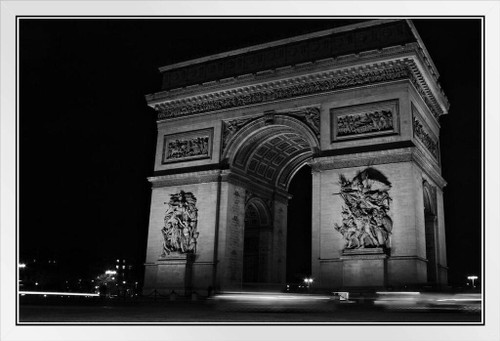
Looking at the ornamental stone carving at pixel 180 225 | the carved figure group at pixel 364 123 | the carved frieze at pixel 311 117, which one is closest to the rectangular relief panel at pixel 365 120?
the carved figure group at pixel 364 123

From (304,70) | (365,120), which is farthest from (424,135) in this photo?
(304,70)

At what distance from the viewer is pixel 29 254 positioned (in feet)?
177

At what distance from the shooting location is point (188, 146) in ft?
94.8

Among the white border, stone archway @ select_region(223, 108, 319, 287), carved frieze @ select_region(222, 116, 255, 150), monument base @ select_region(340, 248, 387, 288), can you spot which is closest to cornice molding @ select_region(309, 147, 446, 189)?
stone archway @ select_region(223, 108, 319, 287)

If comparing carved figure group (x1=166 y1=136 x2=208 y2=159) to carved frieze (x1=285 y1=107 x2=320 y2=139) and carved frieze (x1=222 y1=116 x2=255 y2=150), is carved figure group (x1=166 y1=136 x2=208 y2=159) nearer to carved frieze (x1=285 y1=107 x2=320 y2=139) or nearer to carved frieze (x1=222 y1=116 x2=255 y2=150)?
carved frieze (x1=222 y1=116 x2=255 y2=150)

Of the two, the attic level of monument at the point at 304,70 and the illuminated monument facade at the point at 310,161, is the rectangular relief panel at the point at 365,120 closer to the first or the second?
the illuminated monument facade at the point at 310,161

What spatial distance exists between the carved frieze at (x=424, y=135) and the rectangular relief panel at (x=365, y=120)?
1.21 meters

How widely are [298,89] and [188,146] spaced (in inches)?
258

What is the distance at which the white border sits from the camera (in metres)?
9.03

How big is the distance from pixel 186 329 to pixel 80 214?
Result: 34750 millimetres

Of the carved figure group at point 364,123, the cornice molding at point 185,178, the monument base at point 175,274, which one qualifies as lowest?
the monument base at point 175,274
